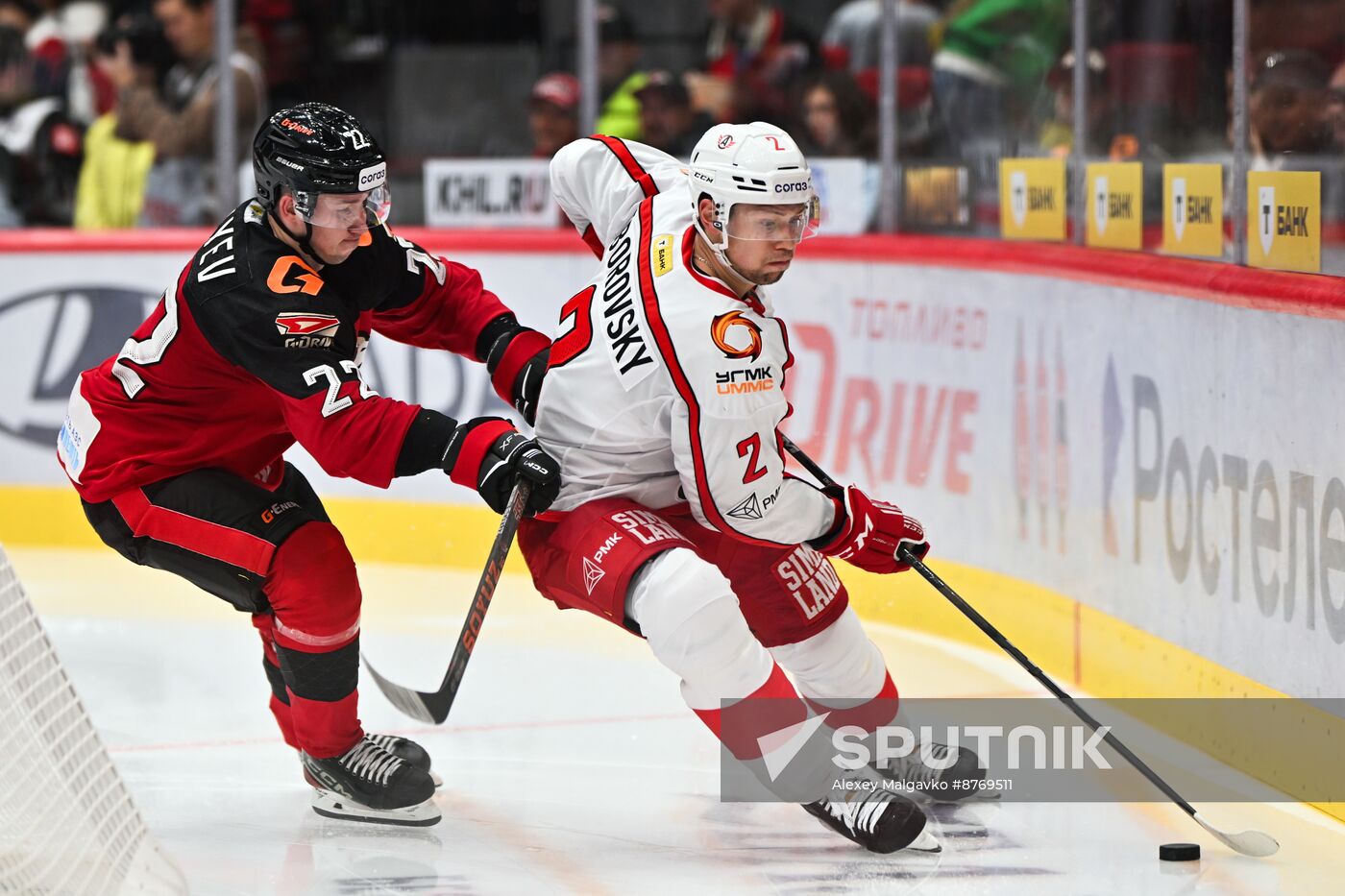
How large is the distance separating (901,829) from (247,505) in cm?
133

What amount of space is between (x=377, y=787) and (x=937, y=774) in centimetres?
108

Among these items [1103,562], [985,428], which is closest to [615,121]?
[985,428]

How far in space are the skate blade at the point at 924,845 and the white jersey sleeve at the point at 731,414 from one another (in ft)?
2.14

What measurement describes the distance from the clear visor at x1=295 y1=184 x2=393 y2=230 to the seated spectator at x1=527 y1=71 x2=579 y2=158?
9.22ft

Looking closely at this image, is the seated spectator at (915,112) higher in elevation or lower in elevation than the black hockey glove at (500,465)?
higher

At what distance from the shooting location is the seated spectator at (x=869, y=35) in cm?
559

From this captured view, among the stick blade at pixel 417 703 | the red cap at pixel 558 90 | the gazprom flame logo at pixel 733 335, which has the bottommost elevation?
the stick blade at pixel 417 703

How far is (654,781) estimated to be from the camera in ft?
12.7

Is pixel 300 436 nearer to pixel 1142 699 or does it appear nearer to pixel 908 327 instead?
pixel 1142 699

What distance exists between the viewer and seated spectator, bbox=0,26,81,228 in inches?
255

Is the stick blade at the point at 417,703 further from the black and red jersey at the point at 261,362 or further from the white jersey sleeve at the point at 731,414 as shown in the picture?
the white jersey sleeve at the point at 731,414

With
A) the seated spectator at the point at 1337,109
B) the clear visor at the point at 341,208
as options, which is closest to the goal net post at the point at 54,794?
the clear visor at the point at 341,208

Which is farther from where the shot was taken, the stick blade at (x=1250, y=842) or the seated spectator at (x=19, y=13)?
the seated spectator at (x=19, y=13)

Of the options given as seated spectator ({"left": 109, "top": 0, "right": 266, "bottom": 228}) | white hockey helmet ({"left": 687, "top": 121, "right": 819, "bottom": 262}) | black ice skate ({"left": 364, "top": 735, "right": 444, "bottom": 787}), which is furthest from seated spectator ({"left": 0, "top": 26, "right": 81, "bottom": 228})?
white hockey helmet ({"left": 687, "top": 121, "right": 819, "bottom": 262})
